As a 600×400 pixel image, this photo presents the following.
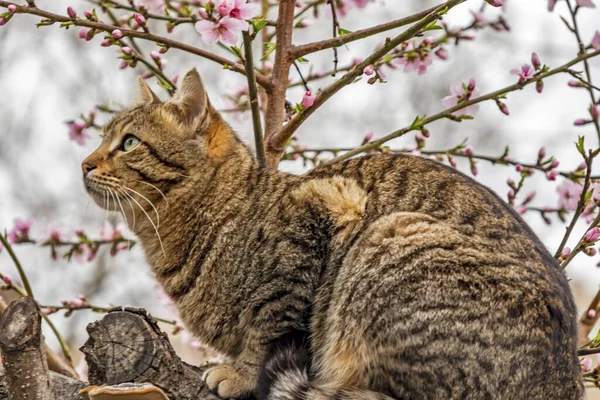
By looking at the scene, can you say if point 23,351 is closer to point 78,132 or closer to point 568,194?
point 78,132

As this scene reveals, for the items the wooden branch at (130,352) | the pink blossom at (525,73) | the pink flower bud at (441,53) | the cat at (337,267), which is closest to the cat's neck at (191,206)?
the cat at (337,267)

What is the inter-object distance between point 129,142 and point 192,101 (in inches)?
13.6

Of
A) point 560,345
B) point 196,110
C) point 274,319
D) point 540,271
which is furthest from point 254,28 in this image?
point 560,345

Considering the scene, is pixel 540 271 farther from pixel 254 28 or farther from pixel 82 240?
pixel 82 240

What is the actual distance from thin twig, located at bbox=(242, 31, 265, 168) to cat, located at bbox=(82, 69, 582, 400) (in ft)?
0.53

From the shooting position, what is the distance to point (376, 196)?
3172mm

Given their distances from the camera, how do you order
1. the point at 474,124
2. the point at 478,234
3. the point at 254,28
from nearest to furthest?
the point at 478,234
the point at 254,28
the point at 474,124

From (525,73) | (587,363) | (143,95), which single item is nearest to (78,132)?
(143,95)

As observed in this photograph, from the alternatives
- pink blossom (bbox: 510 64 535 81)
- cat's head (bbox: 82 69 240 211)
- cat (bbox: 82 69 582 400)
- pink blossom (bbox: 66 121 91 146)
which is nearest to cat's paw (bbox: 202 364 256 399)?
cat (bbox: 82 69 582 400)

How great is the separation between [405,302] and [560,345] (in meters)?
0.53

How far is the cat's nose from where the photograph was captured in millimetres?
3416

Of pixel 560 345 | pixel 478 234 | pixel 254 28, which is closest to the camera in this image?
pixel 560 345

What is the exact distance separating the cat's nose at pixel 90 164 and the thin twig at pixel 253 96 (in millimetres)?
715

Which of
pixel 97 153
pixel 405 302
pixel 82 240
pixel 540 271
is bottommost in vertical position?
pixel 405 302
